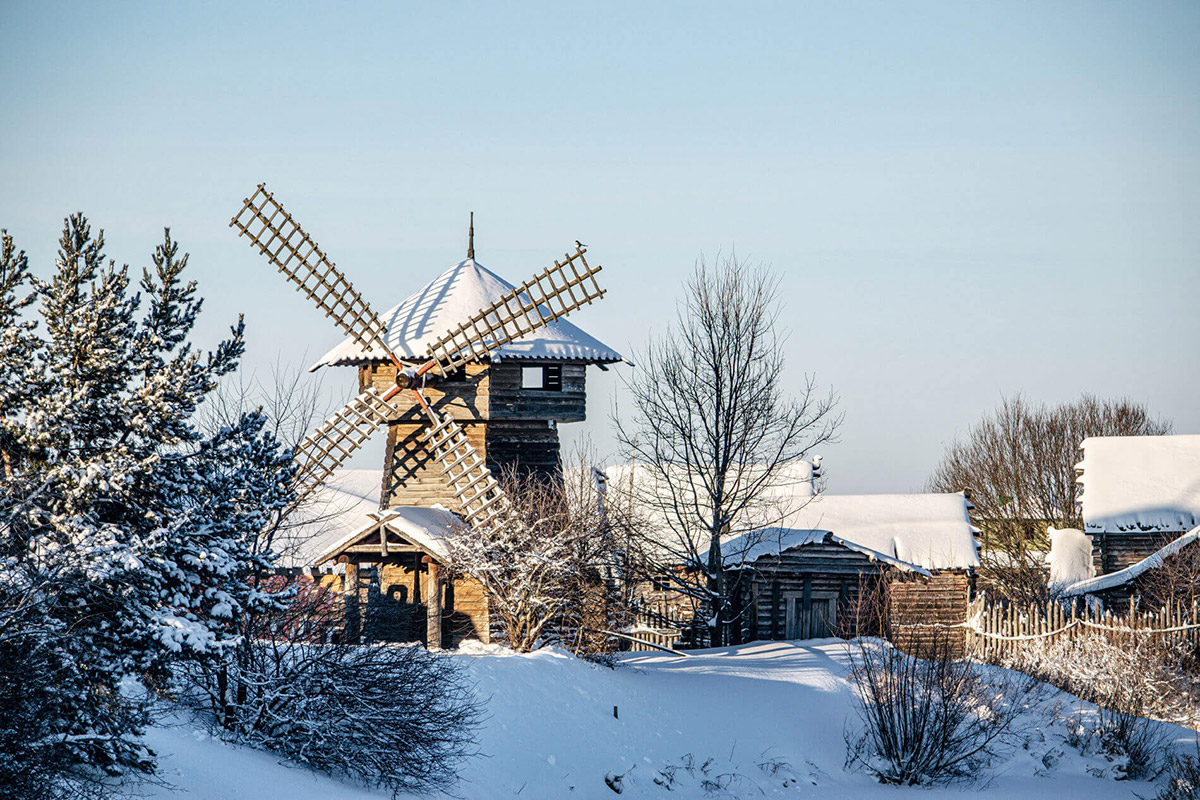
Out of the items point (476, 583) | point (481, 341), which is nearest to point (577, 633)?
point (476, 583)

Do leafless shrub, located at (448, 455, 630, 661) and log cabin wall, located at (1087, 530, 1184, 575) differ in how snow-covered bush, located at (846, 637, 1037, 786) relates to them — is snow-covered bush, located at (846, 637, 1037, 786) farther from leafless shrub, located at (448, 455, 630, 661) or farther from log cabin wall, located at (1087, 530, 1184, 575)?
log cabin wall, located at (1087, 530, 1184, 575)

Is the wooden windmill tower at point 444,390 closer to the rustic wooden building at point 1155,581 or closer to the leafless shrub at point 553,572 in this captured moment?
the leafless shrub at point 553,572

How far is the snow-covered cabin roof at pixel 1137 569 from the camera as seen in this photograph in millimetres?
27734

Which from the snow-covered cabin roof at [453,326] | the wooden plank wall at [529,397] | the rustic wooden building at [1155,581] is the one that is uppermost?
the snow-covered cabin roof at [453,326]

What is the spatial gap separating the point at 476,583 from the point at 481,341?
5.19 metres

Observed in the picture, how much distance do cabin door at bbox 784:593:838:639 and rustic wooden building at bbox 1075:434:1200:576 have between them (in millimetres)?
11767

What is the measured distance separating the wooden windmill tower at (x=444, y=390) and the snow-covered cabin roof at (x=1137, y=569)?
14551 mm

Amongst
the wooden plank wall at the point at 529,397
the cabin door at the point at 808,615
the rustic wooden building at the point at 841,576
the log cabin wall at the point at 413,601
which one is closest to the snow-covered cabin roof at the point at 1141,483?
the rustic wooden building at the point at 841,576

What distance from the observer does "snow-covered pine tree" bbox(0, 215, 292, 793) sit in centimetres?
1020

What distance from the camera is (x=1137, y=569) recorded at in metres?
29.1

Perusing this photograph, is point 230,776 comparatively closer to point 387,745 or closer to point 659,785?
point 387,745

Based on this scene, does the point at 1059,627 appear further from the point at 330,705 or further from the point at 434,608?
the point at 330,705

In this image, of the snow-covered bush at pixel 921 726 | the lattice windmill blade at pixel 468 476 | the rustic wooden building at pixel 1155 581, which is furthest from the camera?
the rustic wooden building at pixel 1155 581

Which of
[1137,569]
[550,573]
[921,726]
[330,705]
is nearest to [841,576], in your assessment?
[1137,569]
